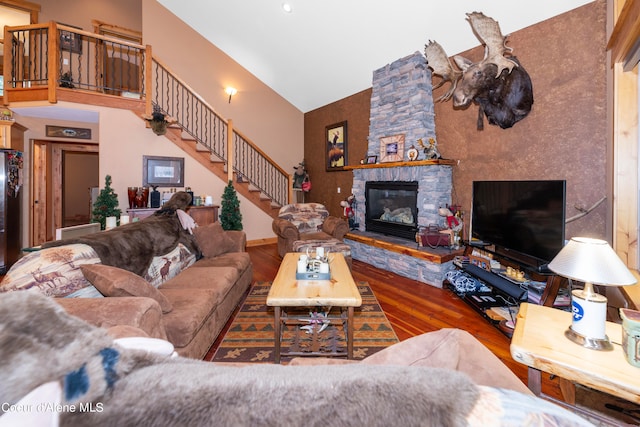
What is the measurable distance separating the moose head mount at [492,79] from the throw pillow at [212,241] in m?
3.35

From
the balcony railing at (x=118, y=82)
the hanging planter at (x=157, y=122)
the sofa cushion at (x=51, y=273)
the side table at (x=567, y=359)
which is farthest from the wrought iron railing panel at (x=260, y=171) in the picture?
the side table at (x=567, y=359)

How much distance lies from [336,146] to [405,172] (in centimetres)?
232

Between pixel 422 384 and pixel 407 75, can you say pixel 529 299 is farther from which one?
pixel 407 75

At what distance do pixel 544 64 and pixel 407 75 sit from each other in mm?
1845

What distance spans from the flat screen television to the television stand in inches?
6.5

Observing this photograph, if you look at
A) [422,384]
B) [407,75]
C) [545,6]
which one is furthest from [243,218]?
[422,384]

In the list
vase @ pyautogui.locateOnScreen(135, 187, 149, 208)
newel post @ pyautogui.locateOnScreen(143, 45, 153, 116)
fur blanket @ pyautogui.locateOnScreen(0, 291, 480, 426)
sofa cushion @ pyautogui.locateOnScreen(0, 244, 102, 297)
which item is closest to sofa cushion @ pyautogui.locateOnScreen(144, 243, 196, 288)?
sofa cushion @ pyautogui.locateOnScreen(0, 244, 102, 297)

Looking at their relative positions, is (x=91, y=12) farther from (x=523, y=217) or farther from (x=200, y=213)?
(x=523, y=217)

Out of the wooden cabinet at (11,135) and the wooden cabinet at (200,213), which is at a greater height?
the wooden cabinet at (11,135)

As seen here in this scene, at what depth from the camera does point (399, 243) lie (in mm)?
4336

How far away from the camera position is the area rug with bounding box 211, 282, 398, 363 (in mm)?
2281

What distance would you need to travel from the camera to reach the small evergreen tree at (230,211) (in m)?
5.84

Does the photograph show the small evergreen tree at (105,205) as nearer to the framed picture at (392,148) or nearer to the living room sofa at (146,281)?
the living room sofa at (146,281)

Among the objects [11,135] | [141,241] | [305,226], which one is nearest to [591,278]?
[141,241]
